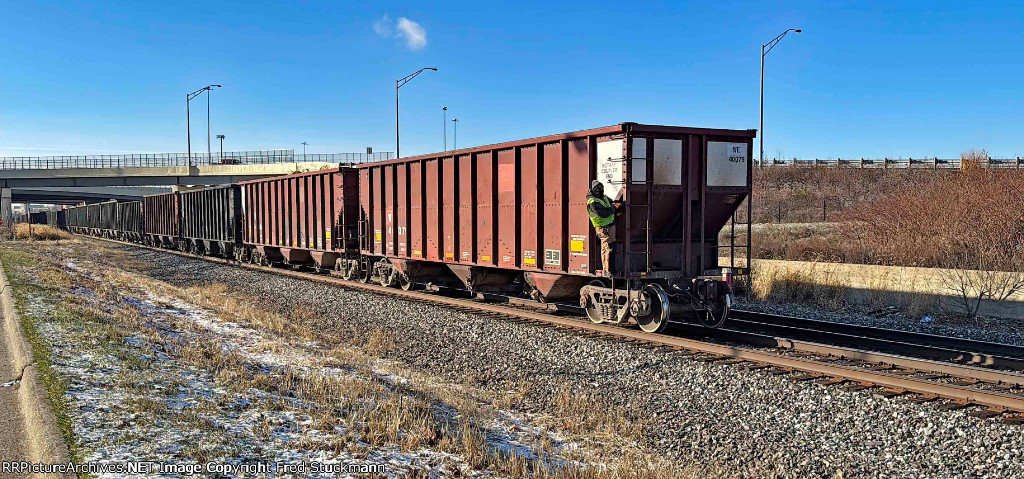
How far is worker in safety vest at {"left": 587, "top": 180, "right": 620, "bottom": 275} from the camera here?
10711 millimetres

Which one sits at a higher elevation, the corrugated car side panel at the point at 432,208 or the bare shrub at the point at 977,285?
the corrugated car side panel at the point at 432,208

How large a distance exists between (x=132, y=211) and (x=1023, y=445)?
54567 millimetres

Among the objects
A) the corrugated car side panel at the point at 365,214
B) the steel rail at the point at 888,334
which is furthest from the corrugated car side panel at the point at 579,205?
the corrugated car side panel at the point at 365,214

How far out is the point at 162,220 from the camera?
4075cm

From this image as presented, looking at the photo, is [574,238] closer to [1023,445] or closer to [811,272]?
[1023,445]

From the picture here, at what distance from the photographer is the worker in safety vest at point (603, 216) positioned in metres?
10.7

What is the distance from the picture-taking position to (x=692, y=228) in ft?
39.1

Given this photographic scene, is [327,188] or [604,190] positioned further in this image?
[327,188]

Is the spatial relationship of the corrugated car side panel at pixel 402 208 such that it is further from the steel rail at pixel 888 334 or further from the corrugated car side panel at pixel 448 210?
the steel rail at pixel 888 334

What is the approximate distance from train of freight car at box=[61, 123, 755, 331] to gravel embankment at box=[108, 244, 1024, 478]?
48.0 inches

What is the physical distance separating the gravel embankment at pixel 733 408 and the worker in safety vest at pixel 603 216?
1.48m

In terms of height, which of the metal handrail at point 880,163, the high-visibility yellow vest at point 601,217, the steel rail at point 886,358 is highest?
the metal handrail at point 880,163

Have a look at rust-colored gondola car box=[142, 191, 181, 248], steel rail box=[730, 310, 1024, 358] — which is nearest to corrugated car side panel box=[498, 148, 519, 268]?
steel rail box=[730, 310, 1024, 358]

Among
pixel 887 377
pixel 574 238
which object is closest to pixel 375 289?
pixel 574 238
